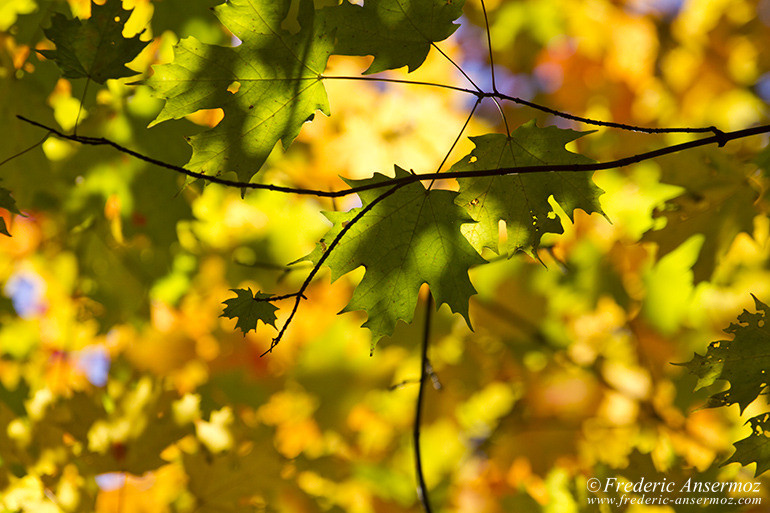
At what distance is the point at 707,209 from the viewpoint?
69.1 inches

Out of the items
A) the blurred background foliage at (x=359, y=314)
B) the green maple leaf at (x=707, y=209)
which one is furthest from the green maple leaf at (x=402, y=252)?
the green maple leaf at (x=707, y=209)

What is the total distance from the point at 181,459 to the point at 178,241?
854 mm

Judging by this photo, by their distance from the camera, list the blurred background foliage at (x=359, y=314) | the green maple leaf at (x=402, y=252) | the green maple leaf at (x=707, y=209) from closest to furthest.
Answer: the green maple leaf at (x=402, y=252) → the green maple leaf at (x=707, y=209) → the blurred background foliage at (x=359, y=314)

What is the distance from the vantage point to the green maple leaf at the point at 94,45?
43.8 inches

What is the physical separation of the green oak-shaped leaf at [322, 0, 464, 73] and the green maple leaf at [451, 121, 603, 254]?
0.22 metres

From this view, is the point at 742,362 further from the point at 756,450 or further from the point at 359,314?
the point at 359,314

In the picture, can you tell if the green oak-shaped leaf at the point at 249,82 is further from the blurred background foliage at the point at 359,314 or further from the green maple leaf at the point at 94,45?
the blurred background foliage at the point at 359,314

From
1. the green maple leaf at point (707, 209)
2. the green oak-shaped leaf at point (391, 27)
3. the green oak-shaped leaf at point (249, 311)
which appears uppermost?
the green maple leaf at point (707, 209)

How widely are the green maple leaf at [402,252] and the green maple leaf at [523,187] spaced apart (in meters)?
0.06

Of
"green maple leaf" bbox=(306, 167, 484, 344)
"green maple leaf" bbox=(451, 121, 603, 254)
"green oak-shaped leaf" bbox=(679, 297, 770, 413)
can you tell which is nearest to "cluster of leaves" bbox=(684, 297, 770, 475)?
"green oak-shaped leaf" bbox=(679, 297, 770, 413)

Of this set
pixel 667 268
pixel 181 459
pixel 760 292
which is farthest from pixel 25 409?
pixel 760 292

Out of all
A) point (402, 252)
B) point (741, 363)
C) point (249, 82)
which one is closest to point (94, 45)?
point (249, 82)

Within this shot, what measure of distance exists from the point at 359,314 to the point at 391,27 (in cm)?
203

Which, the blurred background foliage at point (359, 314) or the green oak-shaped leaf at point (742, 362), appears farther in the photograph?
the blurred background foliage at point (359, 314)
